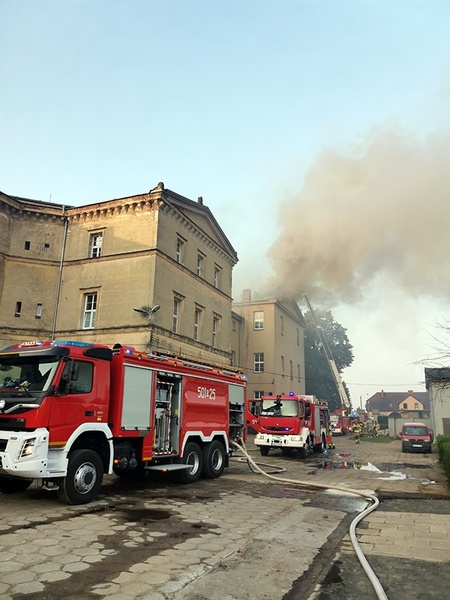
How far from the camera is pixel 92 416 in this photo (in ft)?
28.3

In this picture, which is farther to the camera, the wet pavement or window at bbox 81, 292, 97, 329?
window at bbox 81, 292, 97, 329

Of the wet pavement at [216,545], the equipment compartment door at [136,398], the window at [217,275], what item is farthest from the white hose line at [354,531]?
the window at [217,275]

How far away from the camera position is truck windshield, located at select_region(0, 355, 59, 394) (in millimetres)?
8133

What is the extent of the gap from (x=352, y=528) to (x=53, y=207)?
25.9m

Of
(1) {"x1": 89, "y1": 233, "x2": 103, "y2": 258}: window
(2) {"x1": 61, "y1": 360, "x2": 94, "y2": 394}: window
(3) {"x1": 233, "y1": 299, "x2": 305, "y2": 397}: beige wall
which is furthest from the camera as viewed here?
(3) {"x1": 233, "y1": 299, "x2": 305, "y2": 397}: beige wall

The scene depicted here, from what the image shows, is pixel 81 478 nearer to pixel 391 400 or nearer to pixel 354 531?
pixel 354 531

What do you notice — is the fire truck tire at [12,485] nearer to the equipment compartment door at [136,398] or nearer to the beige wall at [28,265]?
the equipment compartment door at [136,398]

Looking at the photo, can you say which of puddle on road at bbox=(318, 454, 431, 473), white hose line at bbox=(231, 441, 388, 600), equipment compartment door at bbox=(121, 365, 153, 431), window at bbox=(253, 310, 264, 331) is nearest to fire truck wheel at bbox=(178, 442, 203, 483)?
equipment compartment door at bbox=(121, 365, 153, 431)

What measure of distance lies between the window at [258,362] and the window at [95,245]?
906 inches

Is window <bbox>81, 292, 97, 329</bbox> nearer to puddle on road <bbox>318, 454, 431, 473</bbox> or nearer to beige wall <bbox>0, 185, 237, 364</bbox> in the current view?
beige wall <bbox>0, 185, 237, 364</bbox>

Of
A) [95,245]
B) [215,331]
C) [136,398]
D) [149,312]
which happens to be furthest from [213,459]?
[215,331]

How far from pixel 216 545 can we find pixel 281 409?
1397cm

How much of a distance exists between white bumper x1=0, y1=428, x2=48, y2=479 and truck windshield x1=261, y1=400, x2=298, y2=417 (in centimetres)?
1341

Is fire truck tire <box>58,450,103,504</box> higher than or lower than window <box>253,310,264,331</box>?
lower
